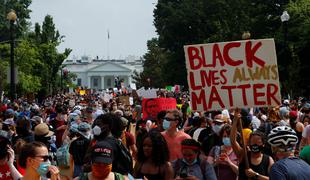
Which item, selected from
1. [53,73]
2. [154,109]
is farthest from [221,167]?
[53,73]

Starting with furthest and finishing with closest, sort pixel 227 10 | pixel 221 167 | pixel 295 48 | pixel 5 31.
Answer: pixel 5 31, pixel 227 10, pixel 295 48, pixel 221 167

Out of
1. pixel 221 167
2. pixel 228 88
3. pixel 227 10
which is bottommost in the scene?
pixel 221 167

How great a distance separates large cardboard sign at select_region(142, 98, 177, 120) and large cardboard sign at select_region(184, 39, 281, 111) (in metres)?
7.61

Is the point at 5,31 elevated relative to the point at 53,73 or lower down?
elevated

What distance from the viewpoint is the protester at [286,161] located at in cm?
627

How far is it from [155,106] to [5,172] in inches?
405

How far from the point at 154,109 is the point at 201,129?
5344 mm

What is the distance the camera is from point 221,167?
28.9ft

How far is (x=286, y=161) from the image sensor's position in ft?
20.9

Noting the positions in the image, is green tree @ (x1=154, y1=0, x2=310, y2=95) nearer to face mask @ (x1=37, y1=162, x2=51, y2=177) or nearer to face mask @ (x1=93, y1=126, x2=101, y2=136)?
face mask @ (x1=93, y1=126, x2=101, y2=136)

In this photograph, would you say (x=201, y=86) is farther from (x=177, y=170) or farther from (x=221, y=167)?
(x=177, y=170)

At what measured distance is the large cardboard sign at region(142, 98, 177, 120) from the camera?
17.2m

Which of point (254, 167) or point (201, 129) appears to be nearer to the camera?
point (254, 167)

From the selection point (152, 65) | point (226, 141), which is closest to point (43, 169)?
point (226, 141)
